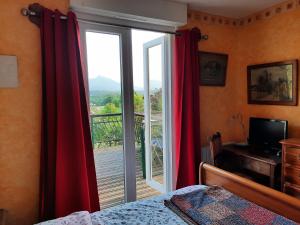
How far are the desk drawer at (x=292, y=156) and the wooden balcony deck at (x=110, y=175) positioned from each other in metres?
1.75

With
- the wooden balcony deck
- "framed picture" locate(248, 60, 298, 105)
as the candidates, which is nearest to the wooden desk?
"framed picture" locate(248, 60, 298, 105)

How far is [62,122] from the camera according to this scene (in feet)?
6.88

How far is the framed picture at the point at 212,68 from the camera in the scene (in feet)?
10.0

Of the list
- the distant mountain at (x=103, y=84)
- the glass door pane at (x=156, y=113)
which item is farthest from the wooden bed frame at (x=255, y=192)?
the distant mountain at (x=103, y=84)

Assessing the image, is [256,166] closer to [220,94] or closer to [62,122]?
[220,94]

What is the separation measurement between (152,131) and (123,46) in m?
1.26

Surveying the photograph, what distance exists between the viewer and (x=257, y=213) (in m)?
1.43

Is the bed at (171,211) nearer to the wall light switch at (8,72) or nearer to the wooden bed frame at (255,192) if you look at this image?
the wooden bed frame at (255,192)

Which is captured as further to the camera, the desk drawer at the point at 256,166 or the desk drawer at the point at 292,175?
the desk drawer at the point at 256,166

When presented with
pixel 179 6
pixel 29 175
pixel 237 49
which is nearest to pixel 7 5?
pixel 29 175

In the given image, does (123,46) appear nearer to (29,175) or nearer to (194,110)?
(194,110)

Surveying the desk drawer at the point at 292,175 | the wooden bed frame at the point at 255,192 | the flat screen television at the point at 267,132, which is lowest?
the desk drawer at the point at 292,175

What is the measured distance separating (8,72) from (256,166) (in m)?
2.70

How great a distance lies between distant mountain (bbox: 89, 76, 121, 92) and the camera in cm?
249
